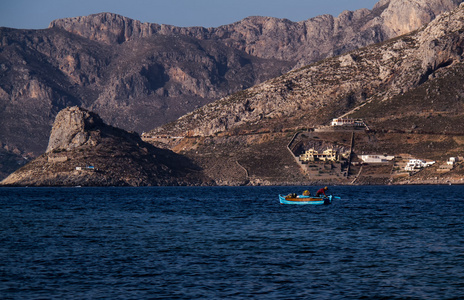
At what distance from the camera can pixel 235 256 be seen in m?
58.1

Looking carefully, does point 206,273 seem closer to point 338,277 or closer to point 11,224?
point 338,277

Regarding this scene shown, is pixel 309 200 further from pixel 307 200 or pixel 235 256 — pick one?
pixel 235 256

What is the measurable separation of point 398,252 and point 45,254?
95.8ft

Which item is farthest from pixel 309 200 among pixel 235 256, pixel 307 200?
pixel 235 256

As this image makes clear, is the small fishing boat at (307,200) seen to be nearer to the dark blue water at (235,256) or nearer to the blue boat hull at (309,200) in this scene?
the blue boat hull at (309,200)

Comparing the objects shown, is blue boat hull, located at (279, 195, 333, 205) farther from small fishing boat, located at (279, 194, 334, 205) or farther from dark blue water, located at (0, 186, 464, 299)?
dark blue water, located at (0, 186, 464, 299)

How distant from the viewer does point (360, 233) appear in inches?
2904

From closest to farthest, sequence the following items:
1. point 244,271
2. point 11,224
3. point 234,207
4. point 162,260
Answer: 1. point 244,271
2. point 162,260
3. point 11,224
4. point 234,207

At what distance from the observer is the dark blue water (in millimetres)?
45062

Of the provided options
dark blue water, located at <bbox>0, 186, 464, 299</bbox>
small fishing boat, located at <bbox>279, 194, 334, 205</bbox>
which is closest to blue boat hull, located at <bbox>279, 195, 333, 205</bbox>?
small fishing boat, located at <bbox>279, 194, 334, 205</bbox>

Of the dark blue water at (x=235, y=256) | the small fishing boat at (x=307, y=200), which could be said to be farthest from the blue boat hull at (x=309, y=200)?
the dark blue water at (x=235, y=256)

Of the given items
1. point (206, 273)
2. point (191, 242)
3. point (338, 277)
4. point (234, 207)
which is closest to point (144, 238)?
point (191, 242)

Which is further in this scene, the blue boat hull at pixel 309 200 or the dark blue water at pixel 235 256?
the blue boat hull at pixel 309 200

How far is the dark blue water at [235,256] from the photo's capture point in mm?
45062
